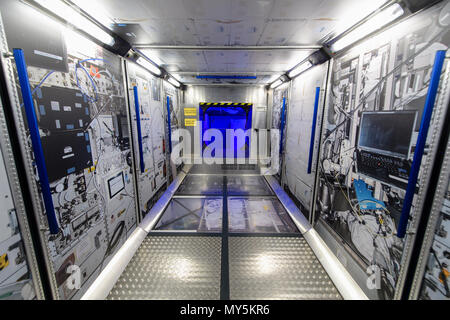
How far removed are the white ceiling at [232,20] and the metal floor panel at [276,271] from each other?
2825 mm

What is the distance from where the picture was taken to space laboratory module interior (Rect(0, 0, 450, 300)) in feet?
4.40

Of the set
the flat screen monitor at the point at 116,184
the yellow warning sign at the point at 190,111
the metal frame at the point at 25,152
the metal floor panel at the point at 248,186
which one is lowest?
the metal floor panel at the point at 248,186

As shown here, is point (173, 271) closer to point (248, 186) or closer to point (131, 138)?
point (131, 138)

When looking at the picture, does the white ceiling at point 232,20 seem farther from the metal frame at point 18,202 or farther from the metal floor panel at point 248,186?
the metal floor panel at point 248,186

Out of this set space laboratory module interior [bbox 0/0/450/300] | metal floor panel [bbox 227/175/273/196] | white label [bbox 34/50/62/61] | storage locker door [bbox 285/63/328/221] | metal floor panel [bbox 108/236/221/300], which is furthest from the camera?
metal floor panel [bbox 227/175/273/196]

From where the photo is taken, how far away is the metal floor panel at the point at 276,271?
195 centimetres

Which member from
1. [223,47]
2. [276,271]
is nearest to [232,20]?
[223,47]

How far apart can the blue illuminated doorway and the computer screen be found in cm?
512

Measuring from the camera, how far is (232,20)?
2.01 meters

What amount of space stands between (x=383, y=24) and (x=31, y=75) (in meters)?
3.16

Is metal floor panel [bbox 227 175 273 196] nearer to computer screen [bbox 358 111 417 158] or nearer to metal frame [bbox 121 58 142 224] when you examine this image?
metal frame [bbox 121 58 142 224]

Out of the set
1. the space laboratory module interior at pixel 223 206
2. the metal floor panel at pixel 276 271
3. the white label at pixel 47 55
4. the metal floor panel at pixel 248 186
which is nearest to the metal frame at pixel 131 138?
the space laboratory module interior at pixel 223 206

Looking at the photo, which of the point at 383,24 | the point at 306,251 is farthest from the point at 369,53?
the point at 306,251

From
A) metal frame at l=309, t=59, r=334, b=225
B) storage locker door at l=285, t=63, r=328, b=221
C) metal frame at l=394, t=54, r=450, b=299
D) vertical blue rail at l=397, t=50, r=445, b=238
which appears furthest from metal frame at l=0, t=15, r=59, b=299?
metal frame at l=309, t=59, r=334, b=225
